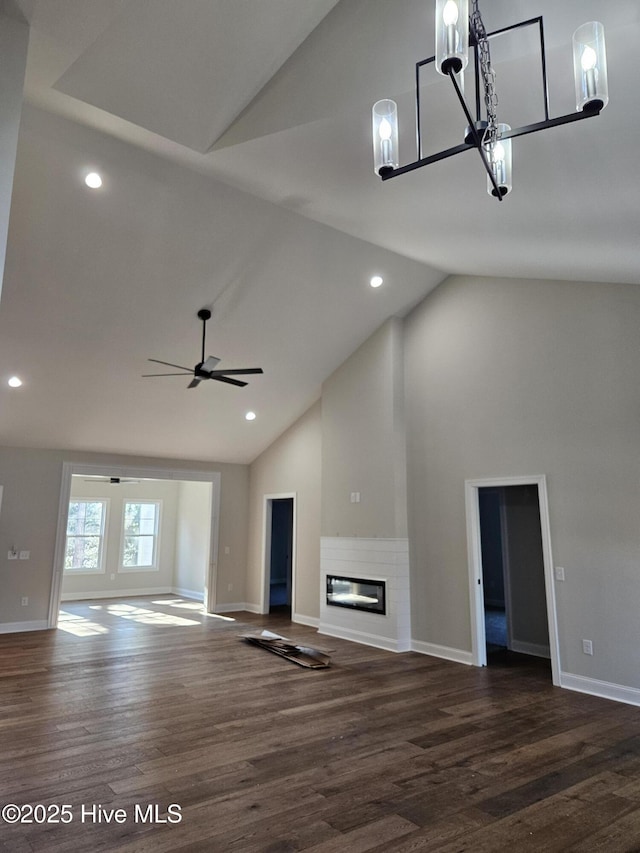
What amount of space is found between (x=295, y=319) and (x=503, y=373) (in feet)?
8.36

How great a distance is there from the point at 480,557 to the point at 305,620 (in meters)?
3.38

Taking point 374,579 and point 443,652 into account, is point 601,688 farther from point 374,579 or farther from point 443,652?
point 374,579

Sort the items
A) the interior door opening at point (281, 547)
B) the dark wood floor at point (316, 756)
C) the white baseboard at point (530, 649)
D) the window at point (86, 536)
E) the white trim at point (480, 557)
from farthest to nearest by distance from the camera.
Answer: the window at point (86, 536) → the interior door opening at point (281, 547) → the white baseboard at point (530, 649) → the white trim at point (480, 557) → the dark wood floor at point (316, 756)

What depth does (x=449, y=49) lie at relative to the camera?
1.68m

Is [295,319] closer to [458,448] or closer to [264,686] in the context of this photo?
[458,448]

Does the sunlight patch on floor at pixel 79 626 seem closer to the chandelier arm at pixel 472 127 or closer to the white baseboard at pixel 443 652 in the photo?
the white baseboard at pixel 443 652

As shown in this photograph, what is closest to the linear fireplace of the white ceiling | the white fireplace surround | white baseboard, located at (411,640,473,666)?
the white fireplace surround

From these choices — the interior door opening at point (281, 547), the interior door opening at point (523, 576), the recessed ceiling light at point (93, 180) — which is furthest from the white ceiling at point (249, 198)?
the interior door opening at point (281, 547)

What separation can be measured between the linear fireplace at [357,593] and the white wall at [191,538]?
413cm

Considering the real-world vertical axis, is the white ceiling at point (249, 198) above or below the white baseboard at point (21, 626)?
above

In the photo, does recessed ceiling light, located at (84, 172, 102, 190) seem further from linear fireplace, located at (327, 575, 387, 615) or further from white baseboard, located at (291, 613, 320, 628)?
white baseboard, located at (291, 613, 320, 628)

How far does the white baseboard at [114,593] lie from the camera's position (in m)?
10.7

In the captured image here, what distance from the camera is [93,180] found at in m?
4.45

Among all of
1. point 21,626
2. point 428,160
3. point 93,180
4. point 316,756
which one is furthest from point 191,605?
point 428,160
